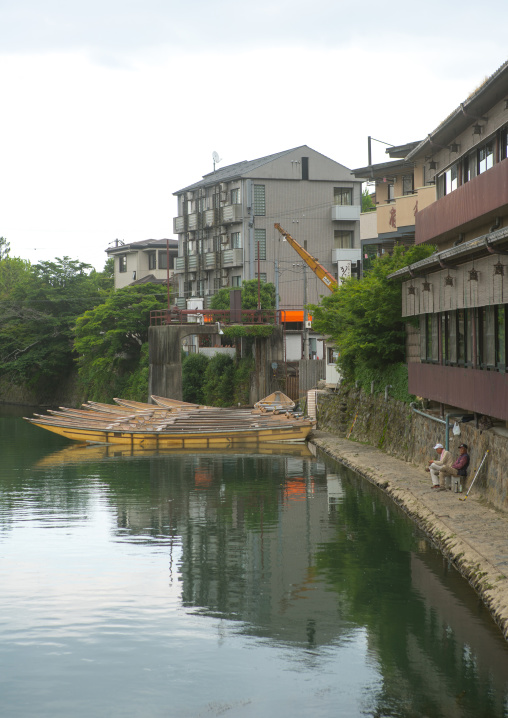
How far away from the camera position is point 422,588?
628 inches

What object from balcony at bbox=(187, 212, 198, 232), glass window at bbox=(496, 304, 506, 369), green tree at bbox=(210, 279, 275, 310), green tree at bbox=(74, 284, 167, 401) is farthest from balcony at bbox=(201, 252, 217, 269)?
glass window at bbox=(496, 304, 506, 369)

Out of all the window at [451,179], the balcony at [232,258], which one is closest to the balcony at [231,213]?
the balcony at [232,258]

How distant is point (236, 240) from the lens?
2598 inches

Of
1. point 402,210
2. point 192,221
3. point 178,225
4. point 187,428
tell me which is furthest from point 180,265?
point 402,210

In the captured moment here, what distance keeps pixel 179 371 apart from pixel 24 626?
37.6 metres

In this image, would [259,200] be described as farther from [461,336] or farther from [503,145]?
[503,145]

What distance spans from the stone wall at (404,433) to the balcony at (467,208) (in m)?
5.21

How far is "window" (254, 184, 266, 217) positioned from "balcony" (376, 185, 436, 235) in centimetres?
2778

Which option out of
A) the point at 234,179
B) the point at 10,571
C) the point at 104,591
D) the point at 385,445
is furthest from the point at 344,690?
the point at 234,179

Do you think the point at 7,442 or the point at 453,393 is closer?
the point at 453,393

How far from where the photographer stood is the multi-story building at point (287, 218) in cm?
6450

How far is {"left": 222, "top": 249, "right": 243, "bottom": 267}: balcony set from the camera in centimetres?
6512

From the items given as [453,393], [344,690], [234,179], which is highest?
[234,179]

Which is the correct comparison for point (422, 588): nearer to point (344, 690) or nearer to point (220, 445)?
point (344, 690)
